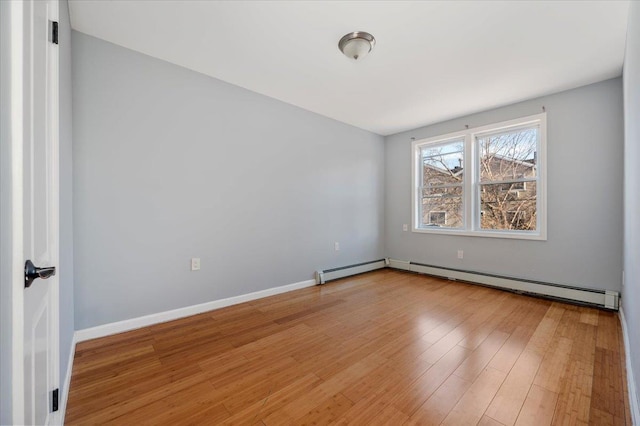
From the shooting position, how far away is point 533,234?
139 inches

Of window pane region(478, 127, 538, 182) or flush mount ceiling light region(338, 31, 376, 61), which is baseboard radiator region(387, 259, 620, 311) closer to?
window pane region(478, 127, 538, 182)

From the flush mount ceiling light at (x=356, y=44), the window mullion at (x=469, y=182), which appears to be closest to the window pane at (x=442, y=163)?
the window mullion at (x=469, y=182)

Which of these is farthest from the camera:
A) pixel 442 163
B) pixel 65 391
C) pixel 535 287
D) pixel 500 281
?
pixel 442 163

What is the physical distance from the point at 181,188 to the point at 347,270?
273cm

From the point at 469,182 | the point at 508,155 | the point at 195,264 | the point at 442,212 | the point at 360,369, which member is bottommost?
the point at 360,369

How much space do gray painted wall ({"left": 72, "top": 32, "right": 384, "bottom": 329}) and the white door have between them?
1216mm

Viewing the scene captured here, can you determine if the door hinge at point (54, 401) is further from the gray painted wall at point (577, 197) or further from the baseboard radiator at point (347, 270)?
the gray painted wall at point (577, 197)

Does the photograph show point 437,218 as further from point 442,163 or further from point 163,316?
point 163,316

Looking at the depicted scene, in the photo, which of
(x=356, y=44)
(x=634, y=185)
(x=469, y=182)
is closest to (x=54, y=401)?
(x=356, y=44)

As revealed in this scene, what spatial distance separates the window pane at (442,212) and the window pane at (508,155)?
57 cm

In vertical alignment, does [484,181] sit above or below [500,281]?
above

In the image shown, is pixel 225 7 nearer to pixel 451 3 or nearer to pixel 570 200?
pixel 451 3

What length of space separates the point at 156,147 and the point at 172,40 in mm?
947

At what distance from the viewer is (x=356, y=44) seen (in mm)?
2285
